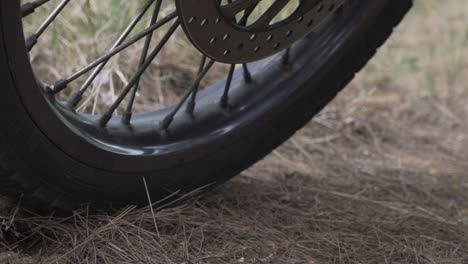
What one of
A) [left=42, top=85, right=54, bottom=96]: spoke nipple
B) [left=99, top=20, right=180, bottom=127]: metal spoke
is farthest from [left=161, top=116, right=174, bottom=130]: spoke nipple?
[left=42, top=85, right=54, bottom=96]: spoke nipple

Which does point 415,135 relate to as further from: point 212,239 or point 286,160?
point 212,239

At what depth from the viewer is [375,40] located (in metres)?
1.73

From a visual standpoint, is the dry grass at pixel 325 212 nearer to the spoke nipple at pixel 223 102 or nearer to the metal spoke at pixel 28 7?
the spoke nipple at pixel 223 102

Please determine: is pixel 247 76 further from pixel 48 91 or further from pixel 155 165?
pixel 48 91

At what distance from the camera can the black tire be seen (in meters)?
1.28

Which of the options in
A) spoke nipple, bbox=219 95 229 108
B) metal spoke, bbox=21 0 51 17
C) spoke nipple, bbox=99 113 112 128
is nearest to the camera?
metal spoke, bbox=21 0 51 17

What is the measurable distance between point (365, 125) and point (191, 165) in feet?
4.72

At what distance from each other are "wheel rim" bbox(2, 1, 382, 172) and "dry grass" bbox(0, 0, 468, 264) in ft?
0.41

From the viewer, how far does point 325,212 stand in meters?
1.83

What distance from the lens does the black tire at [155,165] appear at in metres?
1.28

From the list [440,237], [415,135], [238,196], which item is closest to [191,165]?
[238,196]

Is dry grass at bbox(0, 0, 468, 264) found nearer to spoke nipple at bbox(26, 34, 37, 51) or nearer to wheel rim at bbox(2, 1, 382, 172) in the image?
wheel rim at bbox(2, 1, 382, 172)

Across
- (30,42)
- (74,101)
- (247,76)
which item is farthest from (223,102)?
(30,42)

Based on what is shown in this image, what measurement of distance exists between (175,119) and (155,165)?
0.14 m
